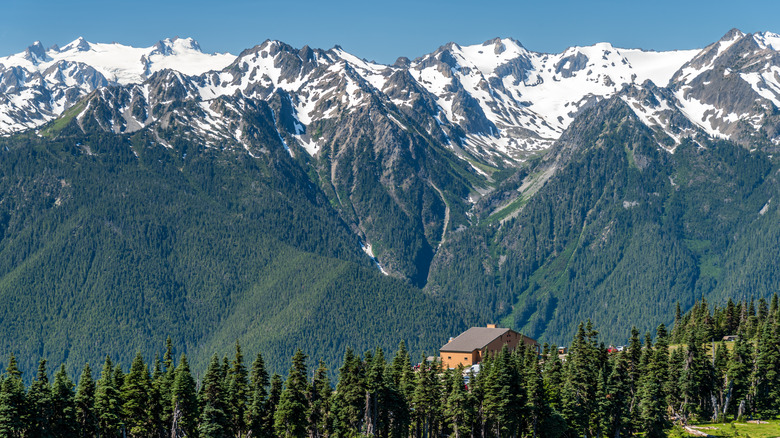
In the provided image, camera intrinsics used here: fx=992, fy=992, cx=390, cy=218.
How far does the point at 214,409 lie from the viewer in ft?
399

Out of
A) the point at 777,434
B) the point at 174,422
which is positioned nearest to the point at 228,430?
the point at 174,422

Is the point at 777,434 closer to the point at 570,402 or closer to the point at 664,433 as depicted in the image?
the point at 664,433

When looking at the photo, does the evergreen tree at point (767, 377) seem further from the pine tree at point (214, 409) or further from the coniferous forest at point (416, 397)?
the pine tree at point (214, 409)

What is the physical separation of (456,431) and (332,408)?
57.3ft

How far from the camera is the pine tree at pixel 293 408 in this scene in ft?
416

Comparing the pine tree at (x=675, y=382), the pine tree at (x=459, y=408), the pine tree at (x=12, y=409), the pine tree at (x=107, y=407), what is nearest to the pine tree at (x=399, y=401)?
the pine tree at (x=459, y=408)

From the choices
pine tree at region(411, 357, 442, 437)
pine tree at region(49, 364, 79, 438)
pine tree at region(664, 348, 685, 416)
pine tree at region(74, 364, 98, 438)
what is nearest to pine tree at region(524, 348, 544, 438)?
pine tree at region(411, 357, 442, 437)

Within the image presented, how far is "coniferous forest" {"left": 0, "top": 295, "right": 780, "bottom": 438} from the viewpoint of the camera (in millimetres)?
122000

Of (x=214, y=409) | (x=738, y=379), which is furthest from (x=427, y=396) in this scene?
(x=738, y=379)

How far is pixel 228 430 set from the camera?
123 m

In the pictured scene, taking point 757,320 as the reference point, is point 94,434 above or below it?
below

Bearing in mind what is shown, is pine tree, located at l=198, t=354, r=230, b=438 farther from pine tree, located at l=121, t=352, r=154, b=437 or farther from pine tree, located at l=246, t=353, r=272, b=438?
pine tree, located at l=121, t=352, r=154, b=437

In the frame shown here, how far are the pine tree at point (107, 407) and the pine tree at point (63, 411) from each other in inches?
141

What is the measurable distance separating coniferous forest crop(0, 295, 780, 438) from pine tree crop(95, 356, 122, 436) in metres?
0.15
